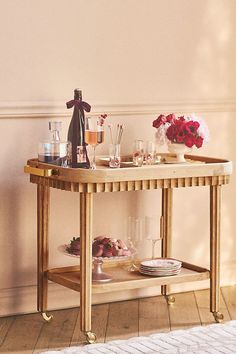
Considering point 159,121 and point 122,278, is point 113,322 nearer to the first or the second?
point 122,278

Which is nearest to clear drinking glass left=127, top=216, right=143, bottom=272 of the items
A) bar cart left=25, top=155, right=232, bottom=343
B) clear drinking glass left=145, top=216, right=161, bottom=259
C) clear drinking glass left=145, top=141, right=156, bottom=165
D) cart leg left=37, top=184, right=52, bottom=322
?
clear drinking glass left=145, top=216, right=161, bottom=259

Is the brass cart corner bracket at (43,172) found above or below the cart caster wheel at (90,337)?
above

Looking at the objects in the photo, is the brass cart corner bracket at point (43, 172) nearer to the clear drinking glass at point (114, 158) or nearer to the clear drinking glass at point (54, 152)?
the clear drinking glass at point (54, 152)

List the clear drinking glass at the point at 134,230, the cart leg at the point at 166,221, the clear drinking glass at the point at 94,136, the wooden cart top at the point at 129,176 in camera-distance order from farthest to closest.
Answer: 1. the cart leg at the point at 166,221
2. the clear drinking glass at the point at 134,230
3. the clear drinking glass at the point at 94,136
4. the wooden cart top at the point at 129,176

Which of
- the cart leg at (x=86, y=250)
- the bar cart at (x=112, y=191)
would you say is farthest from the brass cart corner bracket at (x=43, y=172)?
the cart leg at (x=86, y=250)

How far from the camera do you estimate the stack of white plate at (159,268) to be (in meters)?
4.14

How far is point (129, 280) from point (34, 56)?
1185 mm

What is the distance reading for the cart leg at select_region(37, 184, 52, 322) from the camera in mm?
4172

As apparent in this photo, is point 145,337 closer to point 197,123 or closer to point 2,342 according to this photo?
point 2,342

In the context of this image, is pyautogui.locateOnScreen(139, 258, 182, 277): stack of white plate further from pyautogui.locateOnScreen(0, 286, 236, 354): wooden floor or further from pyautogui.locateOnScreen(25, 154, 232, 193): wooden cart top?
pyautogui.locateOnScreen(25, 154, 232, 193): wooden cart top

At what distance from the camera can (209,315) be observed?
438cm

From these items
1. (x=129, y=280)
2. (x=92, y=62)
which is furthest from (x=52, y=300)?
(x=92, y=62)

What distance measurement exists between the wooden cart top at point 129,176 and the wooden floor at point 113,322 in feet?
2.28

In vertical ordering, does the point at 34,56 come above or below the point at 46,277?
above
